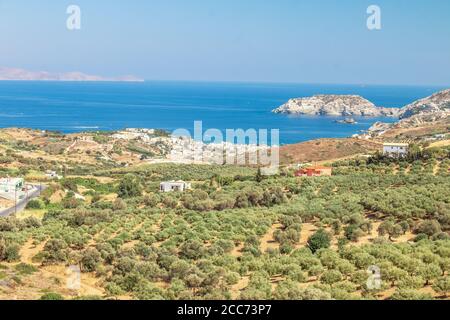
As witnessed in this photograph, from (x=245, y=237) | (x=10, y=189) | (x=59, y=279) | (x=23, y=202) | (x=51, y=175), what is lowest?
(x=51, y=175)

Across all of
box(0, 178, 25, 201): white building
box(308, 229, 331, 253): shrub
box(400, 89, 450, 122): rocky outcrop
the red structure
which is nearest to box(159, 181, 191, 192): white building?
the red structure

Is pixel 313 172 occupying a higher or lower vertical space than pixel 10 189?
higher

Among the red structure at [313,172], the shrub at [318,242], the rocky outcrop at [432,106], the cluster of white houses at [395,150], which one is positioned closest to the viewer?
the shrub at [318,242]

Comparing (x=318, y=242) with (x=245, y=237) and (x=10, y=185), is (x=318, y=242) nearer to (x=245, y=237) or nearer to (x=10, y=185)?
(x=245, y=237)

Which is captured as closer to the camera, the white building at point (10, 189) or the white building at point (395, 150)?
the white building at point (10, 189)

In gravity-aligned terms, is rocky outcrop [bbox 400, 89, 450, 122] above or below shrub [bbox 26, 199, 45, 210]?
above

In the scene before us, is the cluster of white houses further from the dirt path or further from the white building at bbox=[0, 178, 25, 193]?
the dirt path

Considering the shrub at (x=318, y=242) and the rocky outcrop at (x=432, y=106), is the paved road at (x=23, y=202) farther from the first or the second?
the rocky outcrop at (x=432, y=106)

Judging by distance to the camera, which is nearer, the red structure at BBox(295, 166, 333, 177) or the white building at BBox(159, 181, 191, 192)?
the white building at BBox(159, 181, 191, 192)

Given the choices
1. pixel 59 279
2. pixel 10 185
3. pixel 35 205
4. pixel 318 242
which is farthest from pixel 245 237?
pixel 10 185

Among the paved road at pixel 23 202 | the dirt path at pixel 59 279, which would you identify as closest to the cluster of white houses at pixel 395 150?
the paved road at pixel 23 202
